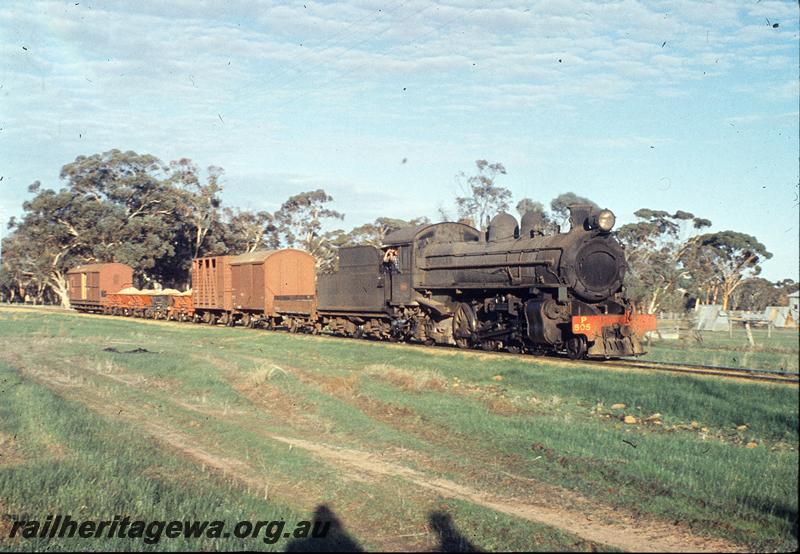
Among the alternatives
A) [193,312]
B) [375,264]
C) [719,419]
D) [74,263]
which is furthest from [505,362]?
[74,263]

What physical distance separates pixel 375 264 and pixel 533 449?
56.2ft

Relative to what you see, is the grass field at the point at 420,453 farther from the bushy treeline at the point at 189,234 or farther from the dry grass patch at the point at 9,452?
the bushy treeline at the point at 189,234

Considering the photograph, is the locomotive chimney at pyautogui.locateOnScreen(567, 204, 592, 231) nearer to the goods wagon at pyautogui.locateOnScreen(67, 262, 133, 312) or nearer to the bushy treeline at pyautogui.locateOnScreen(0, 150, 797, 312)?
the bushy treeline at pyautogui.locateOnScreen(0, 150, 797, 312)

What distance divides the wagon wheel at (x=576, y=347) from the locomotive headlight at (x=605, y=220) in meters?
3.32

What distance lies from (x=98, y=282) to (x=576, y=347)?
4653 centimetres

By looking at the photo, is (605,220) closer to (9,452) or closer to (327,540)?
(327,540)

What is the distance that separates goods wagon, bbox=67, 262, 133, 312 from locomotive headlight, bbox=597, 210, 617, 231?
150 ft

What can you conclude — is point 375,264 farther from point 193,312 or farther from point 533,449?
point 193,312

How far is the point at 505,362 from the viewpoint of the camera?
63.5 ft

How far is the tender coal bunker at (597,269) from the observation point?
20156 mm

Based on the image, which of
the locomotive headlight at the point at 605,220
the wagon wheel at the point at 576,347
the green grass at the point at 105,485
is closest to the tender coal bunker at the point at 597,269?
the locomotive headlight at the point at 605,220

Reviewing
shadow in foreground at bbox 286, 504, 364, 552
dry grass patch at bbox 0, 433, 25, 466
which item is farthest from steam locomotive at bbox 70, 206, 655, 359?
dry grass patch at bbox 0, 433, 25, 466

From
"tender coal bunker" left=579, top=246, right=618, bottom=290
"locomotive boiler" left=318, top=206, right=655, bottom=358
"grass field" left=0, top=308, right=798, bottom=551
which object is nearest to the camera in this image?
"grass field" left=0, top=308, right=798, bottom=551

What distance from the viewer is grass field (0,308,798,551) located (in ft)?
25.5
